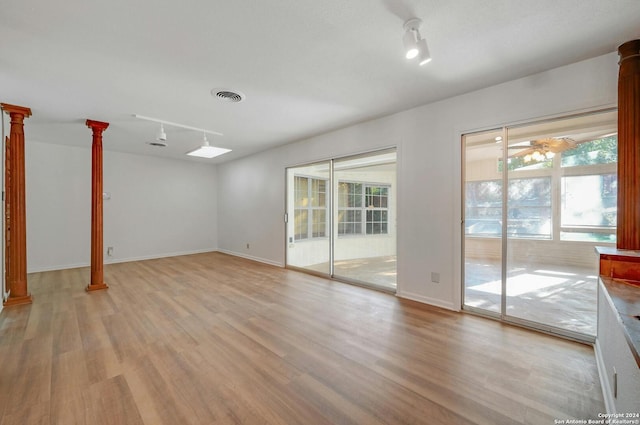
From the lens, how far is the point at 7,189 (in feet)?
12.0

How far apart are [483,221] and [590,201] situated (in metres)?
0.91

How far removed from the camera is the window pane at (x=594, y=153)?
240 cm

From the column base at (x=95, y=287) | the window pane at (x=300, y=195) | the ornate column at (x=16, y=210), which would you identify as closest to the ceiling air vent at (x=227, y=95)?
the window pane at (x=300, y=195)

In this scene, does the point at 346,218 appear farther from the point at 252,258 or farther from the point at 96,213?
the point at 96,213

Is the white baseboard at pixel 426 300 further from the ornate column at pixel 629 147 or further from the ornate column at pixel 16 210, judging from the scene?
the ornate column at pixel 16 210

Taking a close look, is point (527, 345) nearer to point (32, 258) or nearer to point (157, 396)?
point (157, 396)

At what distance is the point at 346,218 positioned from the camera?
504cm

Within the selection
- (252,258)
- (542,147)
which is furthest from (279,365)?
(252,258)

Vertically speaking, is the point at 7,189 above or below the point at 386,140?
below

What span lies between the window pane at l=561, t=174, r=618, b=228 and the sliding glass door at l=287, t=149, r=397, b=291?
188cm

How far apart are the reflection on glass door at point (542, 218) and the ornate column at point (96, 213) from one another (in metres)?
5.33

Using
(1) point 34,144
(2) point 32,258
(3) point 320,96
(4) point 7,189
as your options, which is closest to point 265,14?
(3) point 320,96

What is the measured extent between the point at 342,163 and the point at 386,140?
1.06 m

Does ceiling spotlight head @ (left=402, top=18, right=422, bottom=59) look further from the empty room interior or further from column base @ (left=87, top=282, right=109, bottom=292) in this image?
column base @ (left=87, top=282, right=109, bottom=292)
